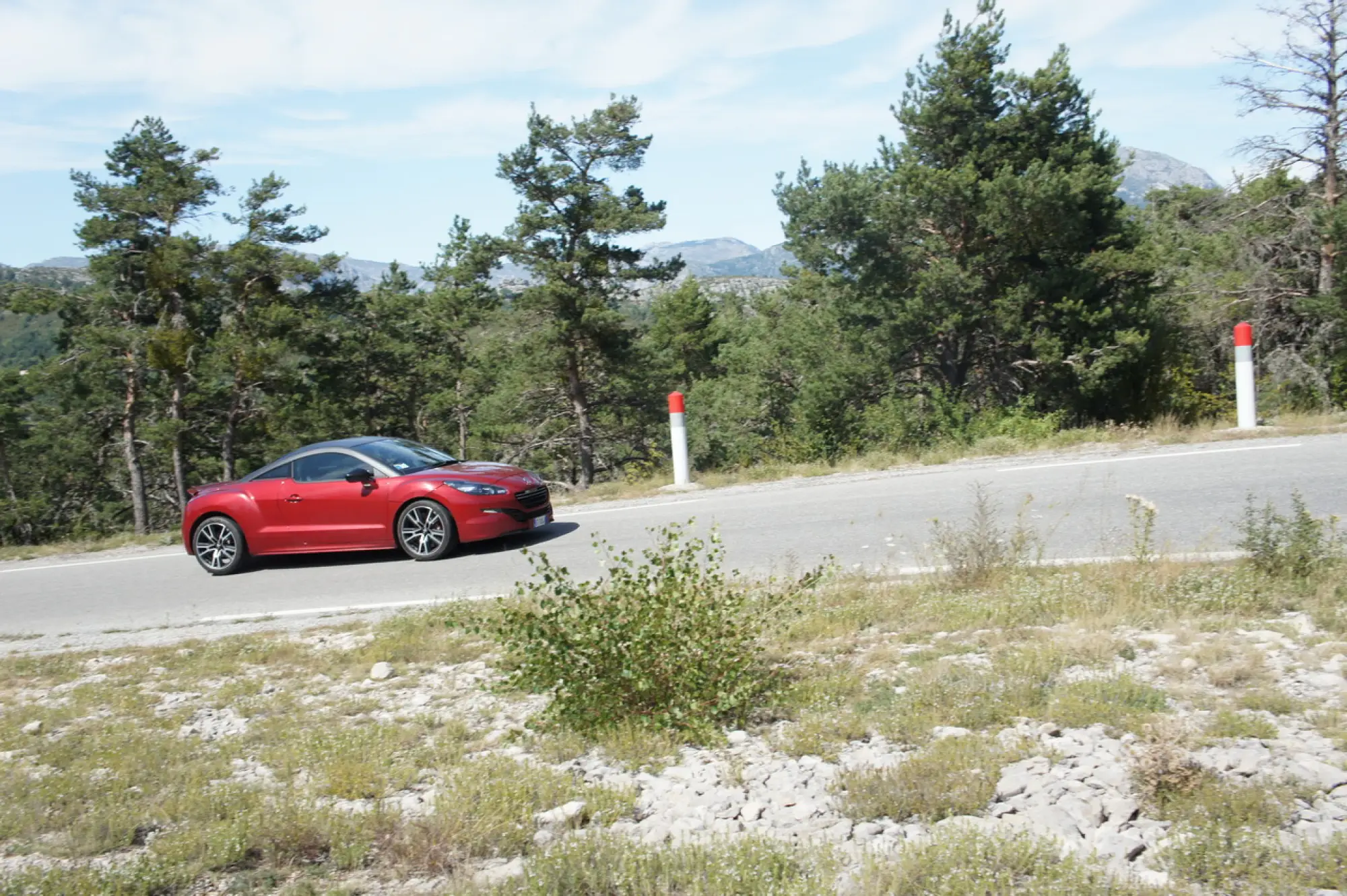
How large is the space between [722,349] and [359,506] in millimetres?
38675

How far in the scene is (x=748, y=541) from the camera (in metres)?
9.84

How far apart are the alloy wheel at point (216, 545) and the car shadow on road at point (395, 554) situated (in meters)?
0.30

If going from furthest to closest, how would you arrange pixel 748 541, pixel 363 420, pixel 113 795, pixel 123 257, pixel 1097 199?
1. pixel 363 420
2. pixel 123 257
3. pixel 1097 199
4. pixel 748 541
5. pixel 113 795

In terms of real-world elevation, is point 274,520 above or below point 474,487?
below

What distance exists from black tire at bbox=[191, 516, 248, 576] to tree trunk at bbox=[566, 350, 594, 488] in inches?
704

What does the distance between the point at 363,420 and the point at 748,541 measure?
124ft

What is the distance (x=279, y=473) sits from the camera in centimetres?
1158

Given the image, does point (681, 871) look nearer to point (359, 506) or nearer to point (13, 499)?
point (359, 506)

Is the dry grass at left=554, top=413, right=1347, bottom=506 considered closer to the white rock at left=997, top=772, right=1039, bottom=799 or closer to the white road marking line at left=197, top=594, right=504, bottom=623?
the white road marking line at left=197, top=594, right=504, bottom=623

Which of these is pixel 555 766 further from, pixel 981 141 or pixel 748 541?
pixel 981 141

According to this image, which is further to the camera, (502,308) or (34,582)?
(502,308)

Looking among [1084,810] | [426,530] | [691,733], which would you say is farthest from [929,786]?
[426,530]

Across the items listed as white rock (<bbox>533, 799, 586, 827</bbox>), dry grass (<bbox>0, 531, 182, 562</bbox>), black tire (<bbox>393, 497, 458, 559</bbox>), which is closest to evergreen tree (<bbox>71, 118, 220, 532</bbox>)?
dry grass (<bbox>0, 531, 182, 562</bbox>)

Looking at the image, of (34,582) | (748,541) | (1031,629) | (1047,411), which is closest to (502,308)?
(1047,411)
